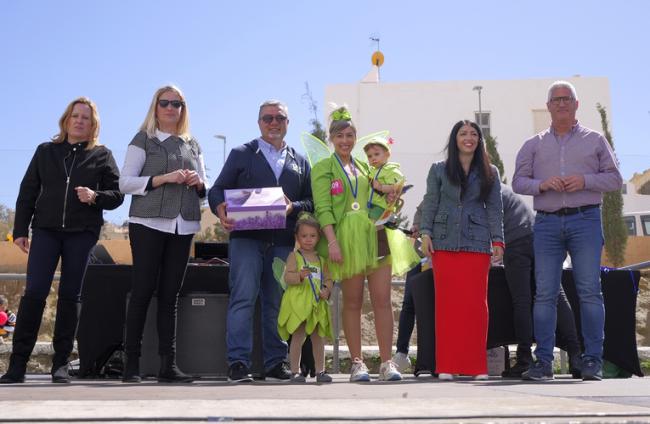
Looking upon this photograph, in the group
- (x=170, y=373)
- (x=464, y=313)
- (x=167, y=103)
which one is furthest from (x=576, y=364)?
(x=167, y=103)

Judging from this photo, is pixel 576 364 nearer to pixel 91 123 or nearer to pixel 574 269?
pixel 574 269

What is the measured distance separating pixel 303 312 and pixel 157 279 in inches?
35.0

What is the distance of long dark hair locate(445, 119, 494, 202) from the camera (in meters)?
5.31

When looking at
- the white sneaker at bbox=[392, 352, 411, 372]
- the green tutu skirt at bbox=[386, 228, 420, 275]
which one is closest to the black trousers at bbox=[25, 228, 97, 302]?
the green tutu skirt at bbox=[386, 228, 420, 275]

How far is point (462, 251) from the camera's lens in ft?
17.3

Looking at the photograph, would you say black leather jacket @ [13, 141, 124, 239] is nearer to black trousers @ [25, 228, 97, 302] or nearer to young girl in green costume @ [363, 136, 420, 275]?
black trousers @ [25, 228, 97, 302]

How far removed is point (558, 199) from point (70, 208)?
289cm

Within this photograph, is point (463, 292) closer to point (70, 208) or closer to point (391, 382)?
Result: point (391, 382)

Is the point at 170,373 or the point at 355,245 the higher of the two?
the point at 355,245

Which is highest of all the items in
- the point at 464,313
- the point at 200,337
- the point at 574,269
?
the point at 574,269

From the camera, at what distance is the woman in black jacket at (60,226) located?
5.16 metres

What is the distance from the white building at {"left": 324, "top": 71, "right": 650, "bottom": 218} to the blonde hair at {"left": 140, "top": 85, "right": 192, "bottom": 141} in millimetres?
24944

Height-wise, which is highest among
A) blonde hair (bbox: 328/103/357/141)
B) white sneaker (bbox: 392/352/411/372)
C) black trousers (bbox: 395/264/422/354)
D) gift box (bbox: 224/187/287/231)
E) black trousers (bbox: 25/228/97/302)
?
blonde hair (bbox: 328/103/357/141)

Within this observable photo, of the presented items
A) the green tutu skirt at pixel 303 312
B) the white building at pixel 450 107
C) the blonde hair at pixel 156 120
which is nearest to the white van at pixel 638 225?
the white building at pixel 450 107
